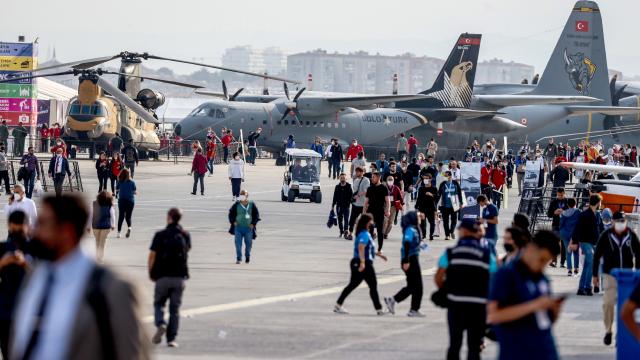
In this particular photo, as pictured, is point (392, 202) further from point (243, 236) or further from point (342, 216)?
point (243, 236)

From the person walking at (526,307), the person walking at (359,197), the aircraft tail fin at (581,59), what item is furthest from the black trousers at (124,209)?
the aircraft tail fin at (581,59)

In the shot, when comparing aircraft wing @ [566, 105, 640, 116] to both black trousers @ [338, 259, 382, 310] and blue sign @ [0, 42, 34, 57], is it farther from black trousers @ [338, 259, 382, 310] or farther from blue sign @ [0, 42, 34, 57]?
black trousers @ [338, 259, 382, 310]

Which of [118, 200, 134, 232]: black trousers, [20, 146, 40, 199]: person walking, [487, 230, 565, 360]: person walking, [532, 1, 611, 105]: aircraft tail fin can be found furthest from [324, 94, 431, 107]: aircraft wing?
[487, 230, 565, 360]: person walking

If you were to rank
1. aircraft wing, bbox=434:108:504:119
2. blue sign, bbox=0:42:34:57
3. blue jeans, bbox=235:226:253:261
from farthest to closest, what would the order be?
aircraft wing, bbox=434:108:504:119 < blue sign, bbox=0:42:34:57 < blue jeans, bbox=235:226:253:261

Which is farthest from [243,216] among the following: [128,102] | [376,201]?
[128,102]

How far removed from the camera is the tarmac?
45.5ft

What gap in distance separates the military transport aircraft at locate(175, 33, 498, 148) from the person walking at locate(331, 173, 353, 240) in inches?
1312

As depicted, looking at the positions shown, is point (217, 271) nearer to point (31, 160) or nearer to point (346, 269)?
point (346, 269)

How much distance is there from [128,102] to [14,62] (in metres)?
17.7

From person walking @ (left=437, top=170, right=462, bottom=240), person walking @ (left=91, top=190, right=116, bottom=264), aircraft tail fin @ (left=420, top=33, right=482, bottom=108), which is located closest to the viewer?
person walking @ (left=91, top=190, right=116, bottom=264)

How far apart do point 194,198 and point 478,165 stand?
9308 millimetres

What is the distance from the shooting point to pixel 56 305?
16.9 feet

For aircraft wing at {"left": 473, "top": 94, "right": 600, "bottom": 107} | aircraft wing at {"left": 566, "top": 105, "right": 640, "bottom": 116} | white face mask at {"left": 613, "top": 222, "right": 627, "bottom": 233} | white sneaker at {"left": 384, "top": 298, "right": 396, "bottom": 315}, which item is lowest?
white sneaker at {"left": 384, "top": 298, "right": 396, "bottom": 315}

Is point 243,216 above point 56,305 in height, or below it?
below
